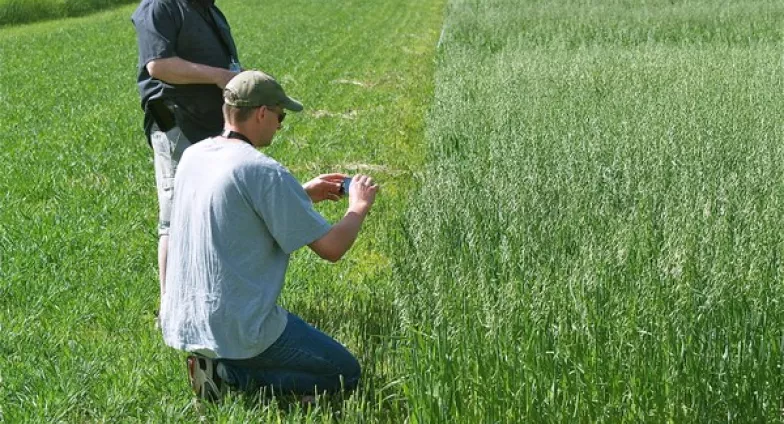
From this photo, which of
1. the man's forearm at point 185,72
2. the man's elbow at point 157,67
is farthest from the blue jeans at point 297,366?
the man's elbow at point 157,67

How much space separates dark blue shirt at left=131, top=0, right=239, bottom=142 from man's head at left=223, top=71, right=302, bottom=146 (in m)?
1.04

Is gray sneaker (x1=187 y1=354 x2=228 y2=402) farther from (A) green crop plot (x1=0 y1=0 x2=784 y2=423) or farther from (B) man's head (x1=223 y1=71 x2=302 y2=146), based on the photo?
(B) man's head (x1=223 y1=71 x2=302 y2=146)

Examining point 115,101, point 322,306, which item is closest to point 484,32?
point 115,101

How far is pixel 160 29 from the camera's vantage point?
526 centimetres

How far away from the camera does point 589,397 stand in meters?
3.77

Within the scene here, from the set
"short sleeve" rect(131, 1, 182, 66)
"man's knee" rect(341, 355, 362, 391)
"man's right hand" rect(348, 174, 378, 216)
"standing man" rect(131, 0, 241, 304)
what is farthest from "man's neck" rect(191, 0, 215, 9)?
"man's knee" rect(341, 355, 362, 391)

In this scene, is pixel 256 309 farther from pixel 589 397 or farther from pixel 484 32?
pixel 484 32

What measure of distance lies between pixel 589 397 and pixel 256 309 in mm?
1245

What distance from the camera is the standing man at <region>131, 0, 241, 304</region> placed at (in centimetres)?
525

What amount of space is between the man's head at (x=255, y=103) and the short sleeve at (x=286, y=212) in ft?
0.86

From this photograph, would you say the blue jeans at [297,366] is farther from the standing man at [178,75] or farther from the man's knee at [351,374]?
the standing man at [178,75]

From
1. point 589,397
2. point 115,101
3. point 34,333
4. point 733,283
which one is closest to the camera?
point 589,397

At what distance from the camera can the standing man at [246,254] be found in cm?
417

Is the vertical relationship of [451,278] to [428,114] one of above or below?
above
